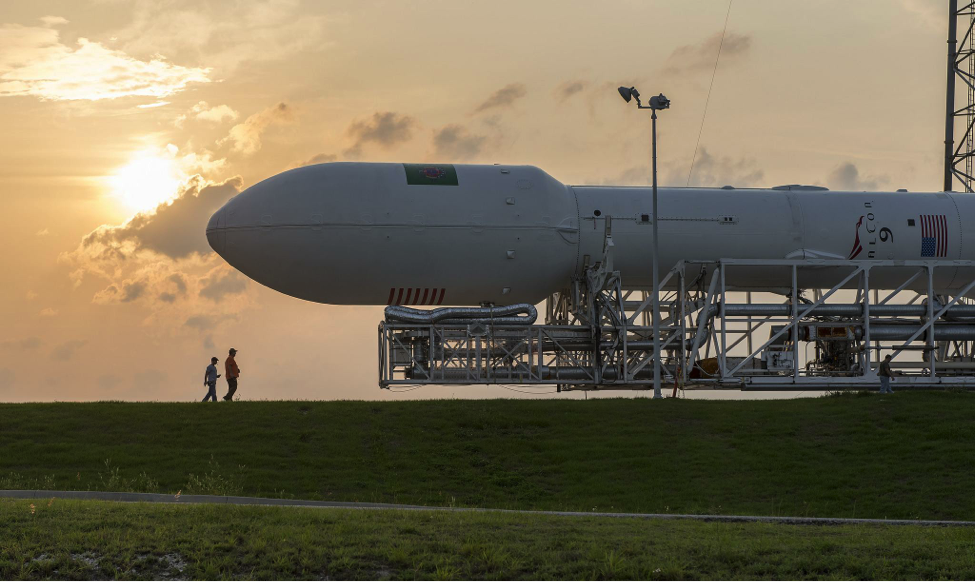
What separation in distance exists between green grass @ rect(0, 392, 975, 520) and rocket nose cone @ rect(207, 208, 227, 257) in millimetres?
4340

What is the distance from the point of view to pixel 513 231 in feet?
88.0

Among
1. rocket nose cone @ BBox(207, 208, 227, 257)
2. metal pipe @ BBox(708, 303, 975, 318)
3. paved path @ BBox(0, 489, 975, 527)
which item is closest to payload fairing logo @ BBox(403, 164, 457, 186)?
rocket nose cone @ BBox(207, 208, 227, 257)

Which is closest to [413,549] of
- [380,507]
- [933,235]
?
[380,507]

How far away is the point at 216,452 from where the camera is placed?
21078 millimetres

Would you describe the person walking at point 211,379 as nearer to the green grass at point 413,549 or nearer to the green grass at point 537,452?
the green grass at point 537,452

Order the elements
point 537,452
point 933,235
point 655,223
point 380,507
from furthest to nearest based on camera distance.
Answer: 1. point 933,235
2. point 655,223
3. point 537,452
4. point 380,507

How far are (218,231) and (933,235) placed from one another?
1884 centimetres

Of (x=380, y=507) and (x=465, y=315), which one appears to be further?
(x=465, y=315)

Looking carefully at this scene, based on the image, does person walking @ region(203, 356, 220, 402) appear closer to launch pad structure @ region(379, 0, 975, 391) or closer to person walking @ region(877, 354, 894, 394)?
launch pad structure @ region(379, 0, 975, 391)

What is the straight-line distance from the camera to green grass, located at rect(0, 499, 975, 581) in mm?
11359

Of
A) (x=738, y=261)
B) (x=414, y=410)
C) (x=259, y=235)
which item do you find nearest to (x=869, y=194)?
(x=738, y=261)

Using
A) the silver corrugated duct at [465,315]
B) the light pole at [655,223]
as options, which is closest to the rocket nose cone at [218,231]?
the silver corrugated duct at [465,315]

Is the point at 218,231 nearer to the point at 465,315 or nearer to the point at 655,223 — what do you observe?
the point at 465,315

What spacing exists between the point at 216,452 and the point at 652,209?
41.6 ft
